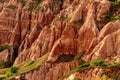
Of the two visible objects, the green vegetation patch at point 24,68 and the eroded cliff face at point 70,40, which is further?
the green vegetation patch at point 24,68

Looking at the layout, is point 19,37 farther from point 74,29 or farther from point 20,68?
point 74,29

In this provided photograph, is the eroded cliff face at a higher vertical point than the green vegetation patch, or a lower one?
higher

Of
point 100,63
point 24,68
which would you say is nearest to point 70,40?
point 24,68

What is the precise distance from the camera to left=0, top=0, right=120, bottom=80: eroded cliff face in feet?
315

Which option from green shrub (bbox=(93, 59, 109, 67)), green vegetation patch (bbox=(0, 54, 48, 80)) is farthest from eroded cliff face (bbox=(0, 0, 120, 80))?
green vegetation patch (bbox=(0, 54, 48, 80))

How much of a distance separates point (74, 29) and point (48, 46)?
1489 cm

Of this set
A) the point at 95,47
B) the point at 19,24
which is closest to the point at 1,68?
the point at 19,24

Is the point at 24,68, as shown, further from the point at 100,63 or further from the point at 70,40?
the point at 100,63

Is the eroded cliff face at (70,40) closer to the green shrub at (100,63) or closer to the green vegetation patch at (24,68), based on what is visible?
the green shrub at (100,63)

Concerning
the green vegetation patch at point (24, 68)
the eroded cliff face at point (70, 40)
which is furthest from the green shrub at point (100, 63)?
the green vegetation patch at point (24, 68)

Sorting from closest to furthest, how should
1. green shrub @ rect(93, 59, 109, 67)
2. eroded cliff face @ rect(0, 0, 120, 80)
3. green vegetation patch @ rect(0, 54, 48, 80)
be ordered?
green shrub @ rect(93, 59, 109, 67) < eroded cliff face @ rect(0, 0, 120, 80) < green vegetation patch @ rect(0, 54, 48, 80)

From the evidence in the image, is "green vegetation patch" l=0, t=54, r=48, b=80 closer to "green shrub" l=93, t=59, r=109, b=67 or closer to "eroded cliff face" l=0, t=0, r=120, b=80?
"eroded cliff face" l=0, t=0, r=120, b=80

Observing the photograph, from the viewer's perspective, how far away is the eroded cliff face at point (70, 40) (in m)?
96.1

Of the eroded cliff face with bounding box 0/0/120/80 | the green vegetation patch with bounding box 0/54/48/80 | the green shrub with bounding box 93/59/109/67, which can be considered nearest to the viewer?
the green shrub with bounding box 93/59/109/67
